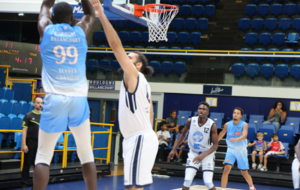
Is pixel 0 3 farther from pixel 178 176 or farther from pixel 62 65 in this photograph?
pixel 178 176

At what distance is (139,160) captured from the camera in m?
3.73

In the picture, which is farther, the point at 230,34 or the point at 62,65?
the point at 230,34

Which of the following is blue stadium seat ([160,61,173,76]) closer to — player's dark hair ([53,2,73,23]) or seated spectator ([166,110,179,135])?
seated spectator ([166,110,179,135])

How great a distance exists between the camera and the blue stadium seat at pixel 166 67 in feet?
49.8

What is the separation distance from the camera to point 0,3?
899 centimetres

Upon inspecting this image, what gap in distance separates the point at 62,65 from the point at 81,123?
57 centimetres

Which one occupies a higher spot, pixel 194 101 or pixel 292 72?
pixel 292 72

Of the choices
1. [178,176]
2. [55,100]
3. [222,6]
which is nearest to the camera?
[55,100]


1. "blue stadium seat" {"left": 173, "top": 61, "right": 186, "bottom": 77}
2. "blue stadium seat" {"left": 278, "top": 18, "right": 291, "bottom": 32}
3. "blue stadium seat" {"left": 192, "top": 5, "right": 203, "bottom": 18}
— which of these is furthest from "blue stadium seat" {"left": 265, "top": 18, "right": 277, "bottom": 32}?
"blue stadium seat" {"left": 173, "top": 61, "right": 186, "bottom": 77}

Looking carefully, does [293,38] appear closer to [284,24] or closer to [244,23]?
[284,24]

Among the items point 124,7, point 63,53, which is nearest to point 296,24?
point 124,7

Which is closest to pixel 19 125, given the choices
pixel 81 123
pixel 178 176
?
pixel 178 176

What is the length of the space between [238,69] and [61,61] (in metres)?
11.7

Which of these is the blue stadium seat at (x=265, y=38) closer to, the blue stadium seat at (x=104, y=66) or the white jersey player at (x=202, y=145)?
the blue stadium seat at (x=104, y=66)
